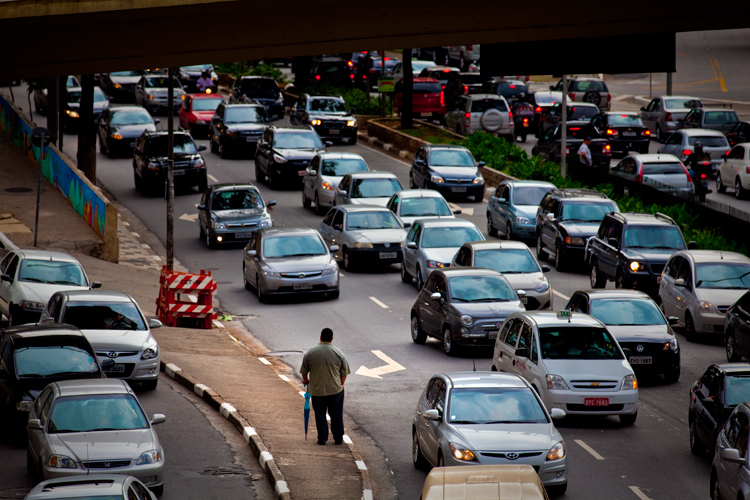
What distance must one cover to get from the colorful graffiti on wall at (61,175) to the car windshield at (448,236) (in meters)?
9.06

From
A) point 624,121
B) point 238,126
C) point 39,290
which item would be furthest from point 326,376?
point 624,121

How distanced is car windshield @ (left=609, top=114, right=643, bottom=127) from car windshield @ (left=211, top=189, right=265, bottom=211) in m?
17.8

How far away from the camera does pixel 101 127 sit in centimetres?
4728

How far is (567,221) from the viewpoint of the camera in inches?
1157

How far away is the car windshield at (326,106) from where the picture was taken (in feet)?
160

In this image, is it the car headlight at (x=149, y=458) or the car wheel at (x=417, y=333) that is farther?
the car wheel at (x=417, y=333)

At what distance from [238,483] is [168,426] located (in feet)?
9.86

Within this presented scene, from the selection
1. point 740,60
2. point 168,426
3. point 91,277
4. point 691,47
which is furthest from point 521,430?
point 691,47

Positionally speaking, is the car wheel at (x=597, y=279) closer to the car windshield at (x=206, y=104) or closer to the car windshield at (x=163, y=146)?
the car windshield at (x=163, y=146)

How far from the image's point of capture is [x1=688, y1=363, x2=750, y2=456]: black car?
47.2 ft

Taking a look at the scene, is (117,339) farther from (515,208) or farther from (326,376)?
(515,208)

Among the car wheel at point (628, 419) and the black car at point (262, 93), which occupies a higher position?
the black car at point (262, 93)

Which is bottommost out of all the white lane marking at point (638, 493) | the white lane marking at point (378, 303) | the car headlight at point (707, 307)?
the white lane marking at point (638, 493)

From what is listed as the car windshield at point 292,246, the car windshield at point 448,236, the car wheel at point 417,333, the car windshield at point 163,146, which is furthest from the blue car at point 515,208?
the car windshield at point 163,146
